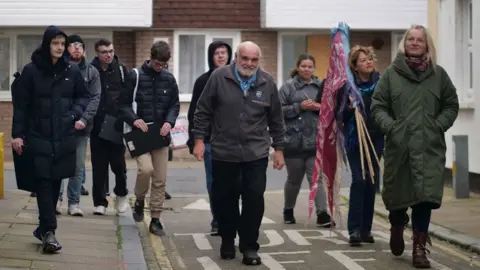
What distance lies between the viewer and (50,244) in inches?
348

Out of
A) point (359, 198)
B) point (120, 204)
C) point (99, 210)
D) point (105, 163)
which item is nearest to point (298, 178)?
point (359, 198)

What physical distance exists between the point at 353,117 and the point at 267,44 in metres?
13.2

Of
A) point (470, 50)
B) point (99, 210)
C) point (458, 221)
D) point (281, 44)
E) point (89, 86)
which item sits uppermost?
point (281, 44)

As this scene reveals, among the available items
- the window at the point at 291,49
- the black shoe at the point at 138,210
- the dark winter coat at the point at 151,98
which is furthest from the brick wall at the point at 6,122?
the dark winter coat at the point at 151,98

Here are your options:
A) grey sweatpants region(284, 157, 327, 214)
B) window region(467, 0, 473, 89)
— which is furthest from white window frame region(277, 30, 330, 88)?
grey sweatpants region(284, 157, 327, 214)

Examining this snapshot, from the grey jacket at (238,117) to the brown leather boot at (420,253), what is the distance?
1.48 m

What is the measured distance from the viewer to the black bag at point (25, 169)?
8836 mm

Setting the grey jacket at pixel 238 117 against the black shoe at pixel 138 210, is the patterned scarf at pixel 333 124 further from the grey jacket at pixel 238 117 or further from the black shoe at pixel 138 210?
the black shoe at pixel 138 210

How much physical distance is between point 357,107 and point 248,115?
141 cm

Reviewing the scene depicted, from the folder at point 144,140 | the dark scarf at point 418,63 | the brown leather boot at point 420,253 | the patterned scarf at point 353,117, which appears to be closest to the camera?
the brown leather boot at point 420,253

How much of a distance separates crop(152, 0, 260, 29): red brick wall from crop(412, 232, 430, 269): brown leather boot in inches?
572

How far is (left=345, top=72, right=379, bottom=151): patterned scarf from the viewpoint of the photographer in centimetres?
1013

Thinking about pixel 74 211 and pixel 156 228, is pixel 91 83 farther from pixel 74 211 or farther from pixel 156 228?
pixel 156 228

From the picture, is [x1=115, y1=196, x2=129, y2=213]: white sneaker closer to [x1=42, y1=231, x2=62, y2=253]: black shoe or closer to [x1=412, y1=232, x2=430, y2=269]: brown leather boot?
[x1=42, y1=231, x2=62, y2=253]: black shoe
